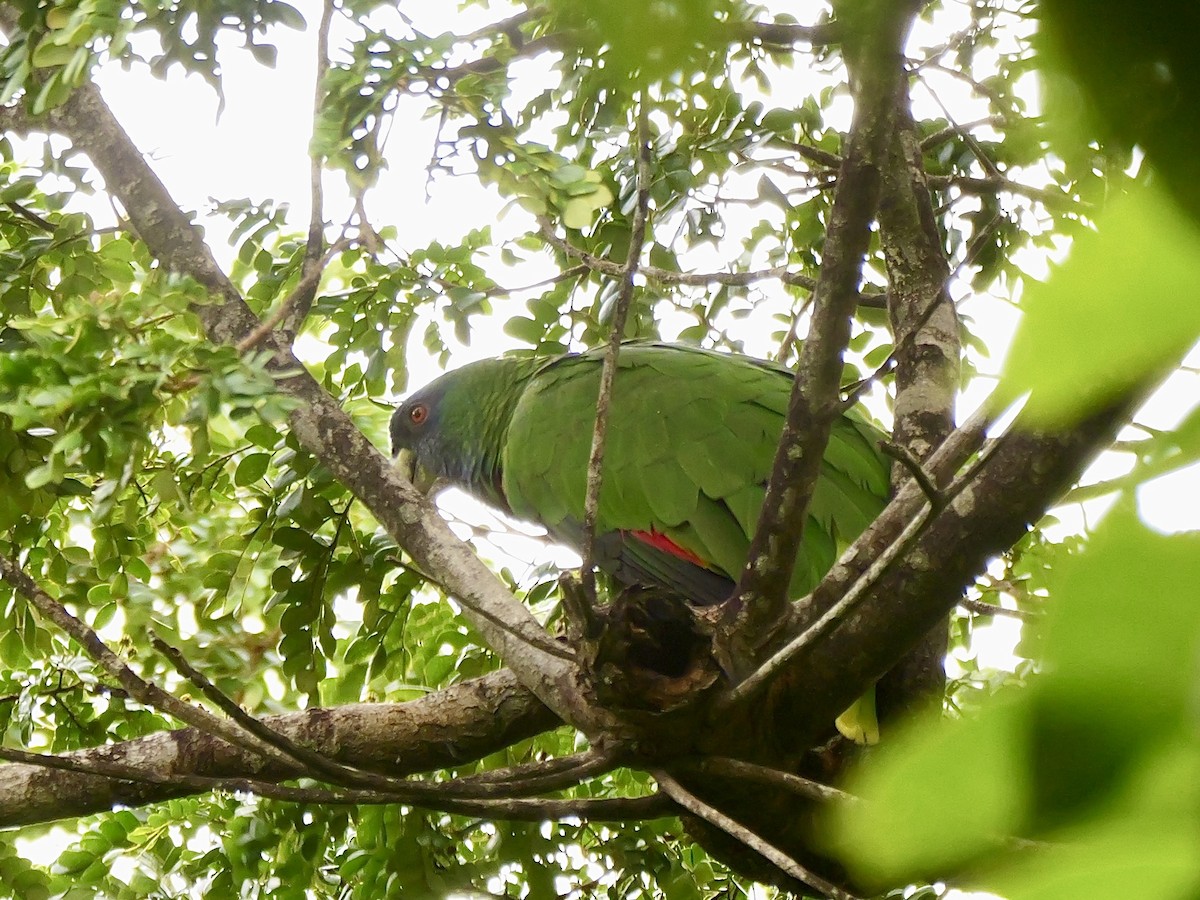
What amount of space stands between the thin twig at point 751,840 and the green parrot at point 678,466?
52 centimetres

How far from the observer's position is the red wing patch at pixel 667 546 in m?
2.19

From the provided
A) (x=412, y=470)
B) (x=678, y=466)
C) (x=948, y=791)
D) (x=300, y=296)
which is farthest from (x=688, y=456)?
(x=948, y=791)

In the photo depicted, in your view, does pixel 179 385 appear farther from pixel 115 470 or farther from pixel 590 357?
pixel 590 357

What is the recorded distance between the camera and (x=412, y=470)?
3283mm

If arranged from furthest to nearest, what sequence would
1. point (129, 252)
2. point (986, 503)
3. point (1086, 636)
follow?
point (129, 252) → point (986, 503) → point (1086, 636)

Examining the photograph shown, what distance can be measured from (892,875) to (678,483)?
2.02 meters

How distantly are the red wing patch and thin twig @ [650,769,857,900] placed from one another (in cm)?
76

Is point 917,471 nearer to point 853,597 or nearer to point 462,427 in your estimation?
point 853,597

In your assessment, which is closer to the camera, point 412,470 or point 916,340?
point 916,340

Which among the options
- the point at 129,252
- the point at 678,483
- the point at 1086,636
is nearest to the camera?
the point at 1086,636

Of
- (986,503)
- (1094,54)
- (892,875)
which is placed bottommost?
(892,875)

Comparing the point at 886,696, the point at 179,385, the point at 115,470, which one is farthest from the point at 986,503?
the point at 115,470

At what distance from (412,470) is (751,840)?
2295 millimetres

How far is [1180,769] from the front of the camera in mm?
167
